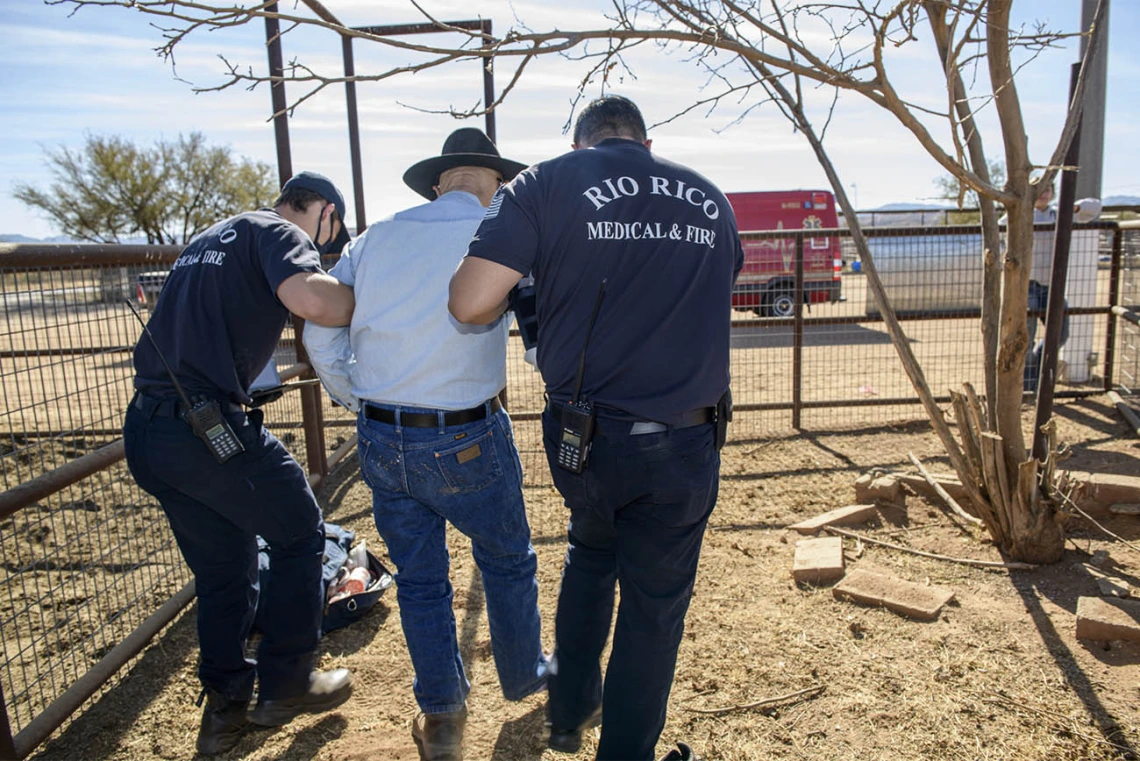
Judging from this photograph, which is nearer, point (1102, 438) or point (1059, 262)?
point (1059, 262)

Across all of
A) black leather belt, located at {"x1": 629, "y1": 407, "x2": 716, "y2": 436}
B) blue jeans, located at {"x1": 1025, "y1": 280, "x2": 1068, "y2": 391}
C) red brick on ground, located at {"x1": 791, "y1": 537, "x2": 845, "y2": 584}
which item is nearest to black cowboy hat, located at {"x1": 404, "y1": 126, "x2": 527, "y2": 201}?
black leather belt, located at {"x1": 629, "y1": 407, "x2": 716, "y2": 436}

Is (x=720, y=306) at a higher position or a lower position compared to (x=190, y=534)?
higher

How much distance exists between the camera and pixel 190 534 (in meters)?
2.80

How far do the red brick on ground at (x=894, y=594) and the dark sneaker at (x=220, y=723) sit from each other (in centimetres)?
251

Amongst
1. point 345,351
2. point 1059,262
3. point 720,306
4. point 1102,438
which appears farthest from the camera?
point 1102,438

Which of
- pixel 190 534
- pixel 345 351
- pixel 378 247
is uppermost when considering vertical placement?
pixel 378 247

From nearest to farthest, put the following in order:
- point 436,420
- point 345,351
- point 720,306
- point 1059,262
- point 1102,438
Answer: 1. point 720,306
2. point 436,420
3. point 345,351
4. point 1059,262
5. point 1102,438

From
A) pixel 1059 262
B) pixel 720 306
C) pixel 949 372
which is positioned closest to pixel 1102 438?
pixel 1059 262

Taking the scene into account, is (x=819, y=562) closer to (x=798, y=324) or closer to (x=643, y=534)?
(x=643, y=534)

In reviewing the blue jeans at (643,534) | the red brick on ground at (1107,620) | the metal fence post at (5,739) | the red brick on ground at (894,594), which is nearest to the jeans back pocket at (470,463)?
the blue jeans at (643,534)

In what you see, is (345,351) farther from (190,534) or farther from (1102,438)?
(1102,438)

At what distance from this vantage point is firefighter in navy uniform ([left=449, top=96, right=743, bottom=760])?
2234mm

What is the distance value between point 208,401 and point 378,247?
2.48 feet

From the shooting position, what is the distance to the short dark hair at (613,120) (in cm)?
242
